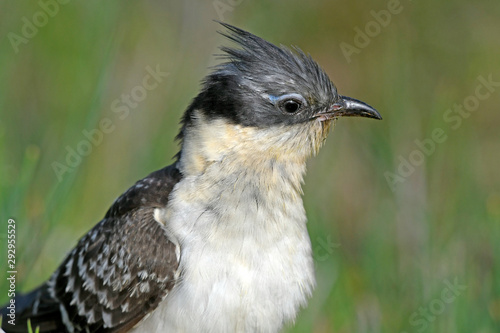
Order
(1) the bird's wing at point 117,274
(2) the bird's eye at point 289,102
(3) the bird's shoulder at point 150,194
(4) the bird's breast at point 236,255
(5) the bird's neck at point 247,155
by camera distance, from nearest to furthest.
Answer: (4) the bird's breast at point 236,255 < (1) the bird's wing at point 117,274 < (5) the bird's neck at point 247,155 < (2) the bird's eye at point 289,102 < (3) the bird's shoulder at point 150,194

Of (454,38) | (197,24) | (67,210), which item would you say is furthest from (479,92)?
(67,210)

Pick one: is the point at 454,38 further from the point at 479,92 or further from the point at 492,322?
the point at 492,322

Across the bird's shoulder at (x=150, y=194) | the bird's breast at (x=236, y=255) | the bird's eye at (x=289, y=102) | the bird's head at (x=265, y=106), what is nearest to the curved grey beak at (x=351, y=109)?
the bird's head at (x=265, y=106)

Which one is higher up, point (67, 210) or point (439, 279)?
point (439, 279)

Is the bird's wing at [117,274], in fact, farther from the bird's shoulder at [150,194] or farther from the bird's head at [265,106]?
the bird's head at [265,106]

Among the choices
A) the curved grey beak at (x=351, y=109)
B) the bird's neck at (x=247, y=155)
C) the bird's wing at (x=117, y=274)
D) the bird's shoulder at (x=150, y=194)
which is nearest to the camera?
the bird's wing at (x=117, y=274)

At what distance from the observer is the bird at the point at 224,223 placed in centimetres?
435

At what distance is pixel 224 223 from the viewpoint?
4.45 meters

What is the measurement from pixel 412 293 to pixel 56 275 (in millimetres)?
2572

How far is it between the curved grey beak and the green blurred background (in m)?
1.20

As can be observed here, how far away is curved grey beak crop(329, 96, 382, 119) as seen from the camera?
492cm

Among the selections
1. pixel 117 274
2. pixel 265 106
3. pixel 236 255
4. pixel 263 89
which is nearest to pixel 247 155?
pixel 265 106

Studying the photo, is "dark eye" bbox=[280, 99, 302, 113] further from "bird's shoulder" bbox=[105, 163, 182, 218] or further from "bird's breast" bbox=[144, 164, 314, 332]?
"bird's shoulder" bbox=[105, 163, 182, 218]

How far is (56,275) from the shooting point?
5285 mm
